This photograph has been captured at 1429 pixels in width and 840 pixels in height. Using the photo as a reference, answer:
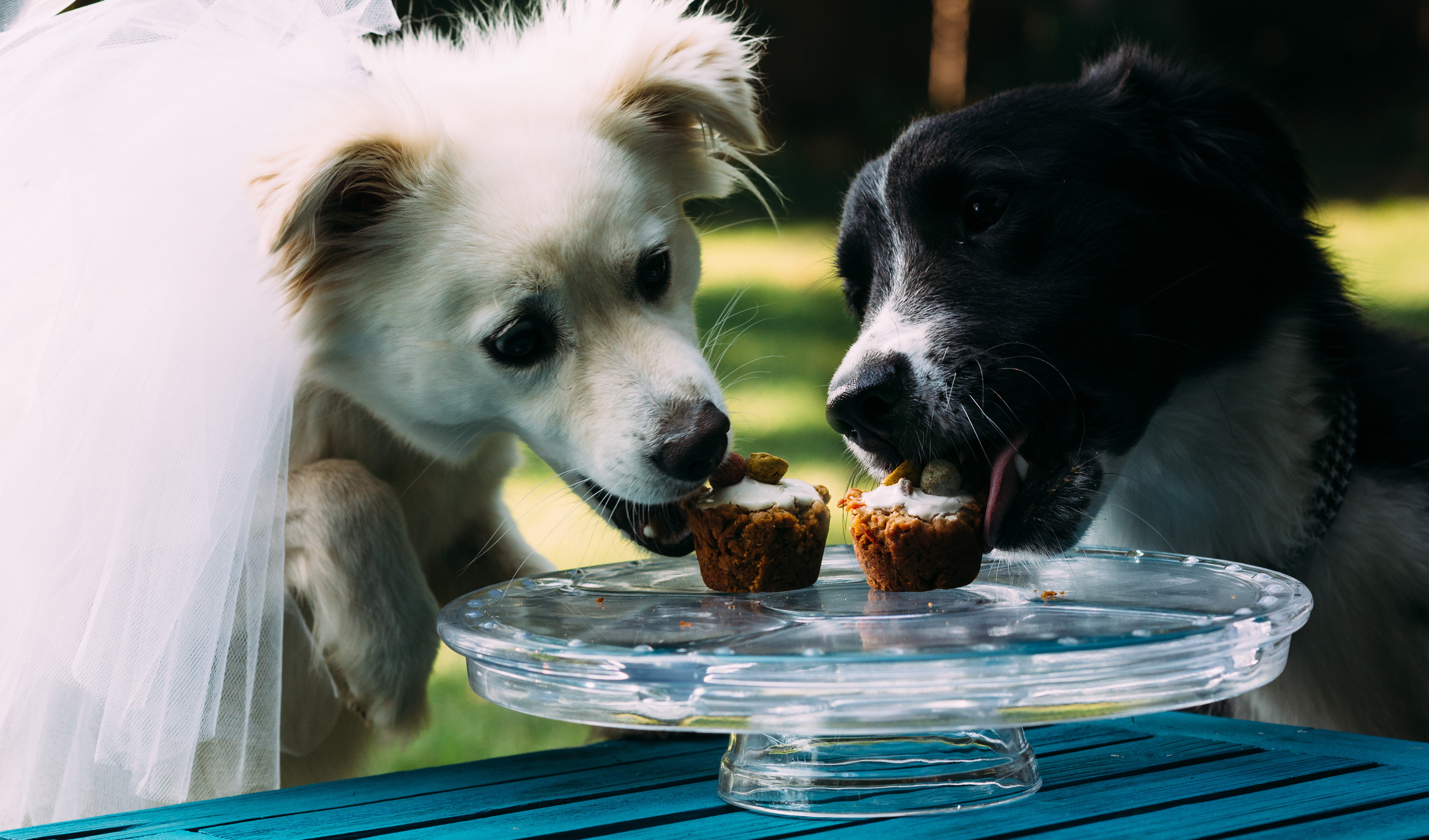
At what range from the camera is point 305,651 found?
5.33ft

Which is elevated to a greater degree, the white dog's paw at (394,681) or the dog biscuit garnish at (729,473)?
the dog biscuit garnish at (729,473)

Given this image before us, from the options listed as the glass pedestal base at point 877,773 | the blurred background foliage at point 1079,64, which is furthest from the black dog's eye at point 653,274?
the blurred background foliage at point 1079,64

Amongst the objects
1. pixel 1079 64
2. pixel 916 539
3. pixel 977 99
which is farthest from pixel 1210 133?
pixel 1079 64

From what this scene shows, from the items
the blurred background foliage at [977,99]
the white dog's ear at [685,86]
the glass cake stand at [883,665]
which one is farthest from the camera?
the blurred background foliage at [977,99]

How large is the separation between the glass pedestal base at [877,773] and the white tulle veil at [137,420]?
2.14 ft

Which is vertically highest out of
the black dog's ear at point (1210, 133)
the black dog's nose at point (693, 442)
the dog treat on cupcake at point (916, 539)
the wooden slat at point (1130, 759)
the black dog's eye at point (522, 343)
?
the black dog's ear at point (1210, 133)

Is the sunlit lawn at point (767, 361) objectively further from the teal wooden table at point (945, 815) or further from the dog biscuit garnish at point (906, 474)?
the teal wooden table at point (945, 815)

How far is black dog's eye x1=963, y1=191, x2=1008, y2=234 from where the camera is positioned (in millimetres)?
1575

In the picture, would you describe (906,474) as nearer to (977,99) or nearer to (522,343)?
(522,343)

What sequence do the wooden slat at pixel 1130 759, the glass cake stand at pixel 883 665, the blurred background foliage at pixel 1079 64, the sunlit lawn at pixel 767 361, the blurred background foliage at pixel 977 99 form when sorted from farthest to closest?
1. the blurred background foliage at pixel 1079 64
2. the blurred background foliage at pixel 977 99
3. the sunlit lawn at pixel 767 361
4. the wooden slat at pixel 1130 759
5. the glass cake stand at pixel 883 665

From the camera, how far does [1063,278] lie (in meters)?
1.53

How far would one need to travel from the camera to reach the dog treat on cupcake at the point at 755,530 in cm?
143

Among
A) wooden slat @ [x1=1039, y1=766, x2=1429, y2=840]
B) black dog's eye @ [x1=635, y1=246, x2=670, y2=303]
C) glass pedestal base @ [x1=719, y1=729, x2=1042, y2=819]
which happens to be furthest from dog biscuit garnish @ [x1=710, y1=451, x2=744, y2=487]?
wooden slat @ [x1=1039, y1=766, x2=1429, y2=840]

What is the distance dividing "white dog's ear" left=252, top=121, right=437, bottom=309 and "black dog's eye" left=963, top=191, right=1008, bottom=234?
70 cm
